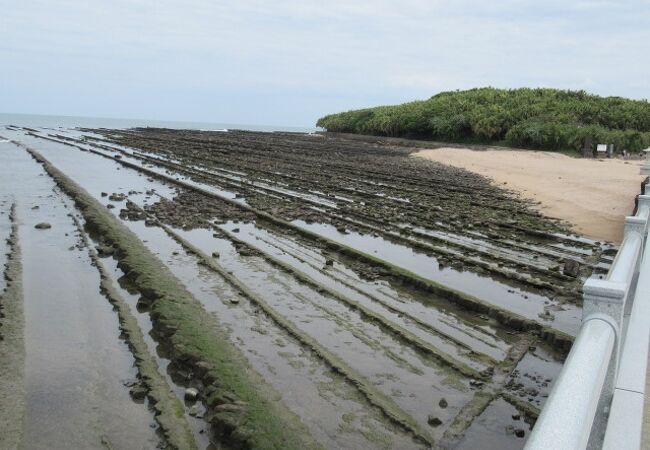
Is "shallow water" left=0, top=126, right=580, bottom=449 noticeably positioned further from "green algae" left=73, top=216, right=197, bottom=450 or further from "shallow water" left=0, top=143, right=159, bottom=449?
"shallow water" left=0, top=143, right=159, bottom=449

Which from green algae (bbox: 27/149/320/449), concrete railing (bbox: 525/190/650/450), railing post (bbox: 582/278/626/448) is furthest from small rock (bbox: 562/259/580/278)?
railing post (bbox: 582/278/626/448)

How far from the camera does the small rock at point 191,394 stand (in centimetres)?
546

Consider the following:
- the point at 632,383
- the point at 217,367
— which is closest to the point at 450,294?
the point at 217,367

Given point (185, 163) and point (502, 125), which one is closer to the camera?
point (185, 163)

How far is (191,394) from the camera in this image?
5.50m

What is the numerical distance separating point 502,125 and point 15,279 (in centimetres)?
5296

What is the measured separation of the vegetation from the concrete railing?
44337mm

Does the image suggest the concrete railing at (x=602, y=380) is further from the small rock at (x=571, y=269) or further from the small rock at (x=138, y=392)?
the small rock at (x=571, y=269)

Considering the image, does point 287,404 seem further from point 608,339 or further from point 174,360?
point 608,339

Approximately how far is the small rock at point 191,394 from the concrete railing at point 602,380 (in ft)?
12.4

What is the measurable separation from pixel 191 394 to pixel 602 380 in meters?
4.07

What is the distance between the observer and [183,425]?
4.97 m

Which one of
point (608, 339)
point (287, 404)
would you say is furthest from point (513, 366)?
point (608, 339)

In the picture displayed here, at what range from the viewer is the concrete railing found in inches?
82.5
